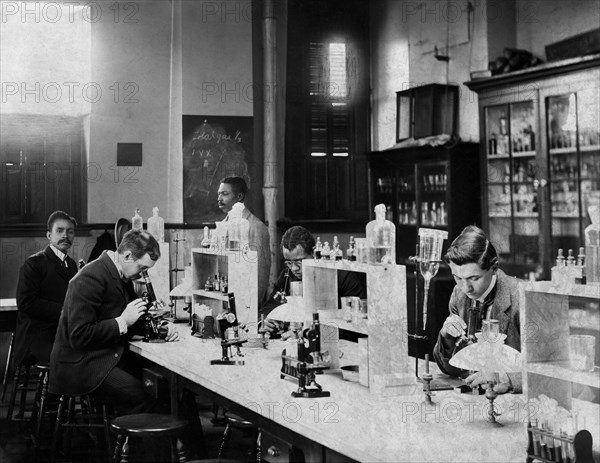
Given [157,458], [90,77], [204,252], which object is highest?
[90,77]

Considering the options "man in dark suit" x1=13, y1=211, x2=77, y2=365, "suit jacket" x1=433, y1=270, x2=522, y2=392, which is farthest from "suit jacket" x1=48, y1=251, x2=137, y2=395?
"suit jacket" x1=433, y1=270, x2=522, y2=392

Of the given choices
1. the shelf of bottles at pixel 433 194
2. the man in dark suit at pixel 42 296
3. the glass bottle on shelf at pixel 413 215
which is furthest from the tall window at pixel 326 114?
the man in dark suit at pixel 42 296

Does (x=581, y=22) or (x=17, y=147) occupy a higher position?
(x=581, y=22)

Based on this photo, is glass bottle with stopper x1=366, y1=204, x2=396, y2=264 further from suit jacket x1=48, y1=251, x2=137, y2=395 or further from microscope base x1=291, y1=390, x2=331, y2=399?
suit jacket x1=48, y1=251, x2=137, y2=395

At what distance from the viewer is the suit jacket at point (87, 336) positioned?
4738 millimetres

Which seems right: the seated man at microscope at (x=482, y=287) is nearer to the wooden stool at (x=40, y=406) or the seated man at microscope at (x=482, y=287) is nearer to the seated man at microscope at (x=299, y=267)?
the seated man at microscope at (x=299, y=267)

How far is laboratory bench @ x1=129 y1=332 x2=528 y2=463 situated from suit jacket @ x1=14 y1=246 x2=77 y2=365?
2.21 meters

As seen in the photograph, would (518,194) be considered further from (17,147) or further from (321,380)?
(17,147)

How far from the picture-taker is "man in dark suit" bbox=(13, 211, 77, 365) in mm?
6223

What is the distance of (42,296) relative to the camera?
6.55m

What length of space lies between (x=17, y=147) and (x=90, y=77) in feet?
3.63

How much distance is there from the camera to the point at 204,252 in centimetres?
578

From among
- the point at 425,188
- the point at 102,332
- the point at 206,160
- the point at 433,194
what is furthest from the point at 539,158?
the point at 102,332

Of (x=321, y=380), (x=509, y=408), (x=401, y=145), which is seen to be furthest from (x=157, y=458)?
(x=401, y=145)
